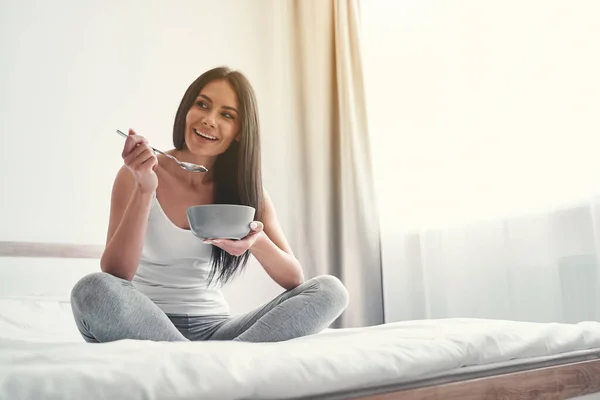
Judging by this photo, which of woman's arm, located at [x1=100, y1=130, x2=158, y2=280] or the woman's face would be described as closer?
woman's arm, located at [x1=100, y1=130, x2=158, y2=280]

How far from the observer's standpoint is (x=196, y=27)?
104 inches

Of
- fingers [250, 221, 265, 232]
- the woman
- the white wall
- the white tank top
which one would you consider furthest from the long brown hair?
the white wall

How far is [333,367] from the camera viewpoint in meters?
0.61

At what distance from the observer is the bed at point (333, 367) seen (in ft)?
1.68

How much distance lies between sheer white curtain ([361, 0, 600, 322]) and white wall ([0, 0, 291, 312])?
0.79 m

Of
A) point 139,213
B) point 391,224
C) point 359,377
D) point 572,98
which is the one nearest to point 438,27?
point 572,98

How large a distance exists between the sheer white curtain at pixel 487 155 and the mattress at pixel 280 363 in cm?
72

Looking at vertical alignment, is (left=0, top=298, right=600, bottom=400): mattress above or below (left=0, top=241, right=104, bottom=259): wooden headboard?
below

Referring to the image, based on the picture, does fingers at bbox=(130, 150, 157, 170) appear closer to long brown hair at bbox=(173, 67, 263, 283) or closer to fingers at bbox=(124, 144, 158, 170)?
fingers at bbox=(124, 144, 158, 170)

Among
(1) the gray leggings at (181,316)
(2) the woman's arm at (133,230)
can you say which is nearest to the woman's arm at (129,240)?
(2) the woman's arm at (133,230)

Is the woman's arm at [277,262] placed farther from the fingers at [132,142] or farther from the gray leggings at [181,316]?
the fingers at [132,142]

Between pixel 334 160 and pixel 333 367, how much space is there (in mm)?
1894

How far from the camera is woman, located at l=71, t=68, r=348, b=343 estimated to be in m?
0.88

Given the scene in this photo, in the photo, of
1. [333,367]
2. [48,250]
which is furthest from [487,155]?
[48,250]
